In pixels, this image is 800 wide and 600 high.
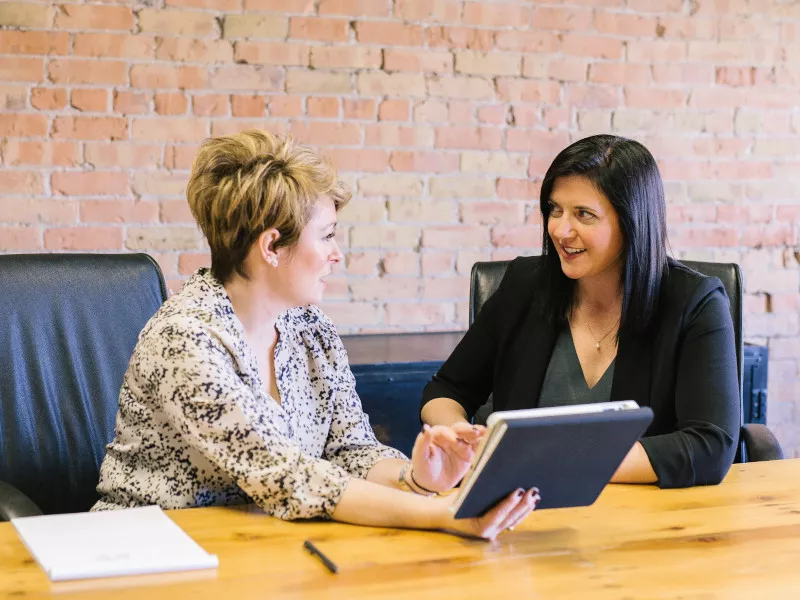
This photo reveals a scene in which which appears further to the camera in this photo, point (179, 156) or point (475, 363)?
point (179, 156)

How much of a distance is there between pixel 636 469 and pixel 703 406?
0.23 meters

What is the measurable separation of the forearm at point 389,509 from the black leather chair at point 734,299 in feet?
2.74

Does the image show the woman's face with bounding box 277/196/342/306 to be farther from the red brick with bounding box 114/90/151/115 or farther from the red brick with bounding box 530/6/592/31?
the red brick with bounding box 530/6/592/31

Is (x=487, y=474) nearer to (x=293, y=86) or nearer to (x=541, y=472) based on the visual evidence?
(x=541, y=472)

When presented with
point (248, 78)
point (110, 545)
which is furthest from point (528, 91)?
point (110, 545)

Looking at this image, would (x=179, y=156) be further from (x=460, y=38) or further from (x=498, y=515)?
(x=498, y=515)

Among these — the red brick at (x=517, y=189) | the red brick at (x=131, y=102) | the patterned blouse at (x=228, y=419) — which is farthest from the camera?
the red brick at (x=517, y=189)

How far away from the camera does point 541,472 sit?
1.34 metres

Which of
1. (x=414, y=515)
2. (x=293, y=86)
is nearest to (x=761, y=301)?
(x=293, y=86)

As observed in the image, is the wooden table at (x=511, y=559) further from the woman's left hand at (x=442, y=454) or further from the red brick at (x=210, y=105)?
the red brick at (x=210, y=105)

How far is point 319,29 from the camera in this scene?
2895mm

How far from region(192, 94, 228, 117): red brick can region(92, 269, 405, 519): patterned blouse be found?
1139 millimetres

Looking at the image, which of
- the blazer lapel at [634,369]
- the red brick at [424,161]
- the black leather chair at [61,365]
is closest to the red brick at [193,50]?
the red brick at [424,161]

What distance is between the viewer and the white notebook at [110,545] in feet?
4.09
